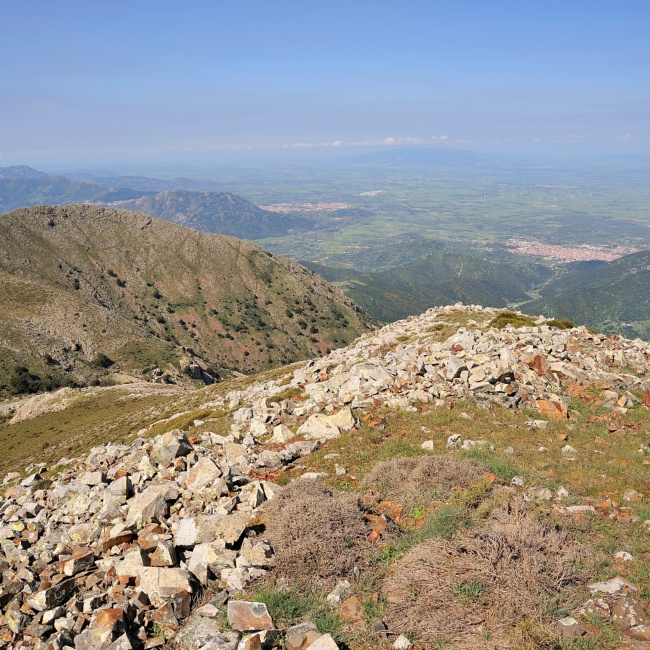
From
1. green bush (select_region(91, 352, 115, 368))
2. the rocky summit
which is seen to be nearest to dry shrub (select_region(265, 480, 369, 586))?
the rocky summit

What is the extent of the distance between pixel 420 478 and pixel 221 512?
588cm

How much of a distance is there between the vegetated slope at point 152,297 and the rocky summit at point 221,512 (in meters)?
101

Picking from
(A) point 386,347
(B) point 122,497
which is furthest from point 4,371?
(B) point 122,497

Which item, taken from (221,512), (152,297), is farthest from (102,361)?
(221,512)

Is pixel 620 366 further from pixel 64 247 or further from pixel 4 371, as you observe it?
pixel 64 247

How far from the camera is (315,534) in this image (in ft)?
33.8

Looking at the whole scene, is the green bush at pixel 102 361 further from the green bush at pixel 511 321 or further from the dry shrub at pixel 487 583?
the dry shrub at pixel 487 583

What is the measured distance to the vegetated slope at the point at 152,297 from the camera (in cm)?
11911

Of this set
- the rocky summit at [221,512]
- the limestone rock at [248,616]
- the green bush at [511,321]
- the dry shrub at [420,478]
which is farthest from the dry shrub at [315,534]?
the green bush at [511,321]

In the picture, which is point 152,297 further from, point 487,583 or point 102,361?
point 487,583

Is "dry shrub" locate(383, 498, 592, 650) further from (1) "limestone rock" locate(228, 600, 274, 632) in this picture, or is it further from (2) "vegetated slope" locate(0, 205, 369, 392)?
(2) "vegetated slope" locate(0, 205, 369, 392)

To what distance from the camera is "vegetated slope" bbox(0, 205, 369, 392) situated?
11911 centimetres

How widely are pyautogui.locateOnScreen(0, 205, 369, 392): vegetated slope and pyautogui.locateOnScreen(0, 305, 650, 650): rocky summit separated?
101 meters

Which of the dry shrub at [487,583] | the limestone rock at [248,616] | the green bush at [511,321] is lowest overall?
the green bush at [511,321]
